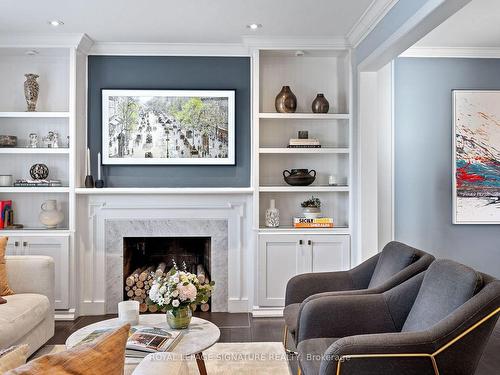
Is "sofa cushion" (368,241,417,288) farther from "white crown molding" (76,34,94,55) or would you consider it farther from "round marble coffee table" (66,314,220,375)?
"white crown molding" (76,34,94,55)

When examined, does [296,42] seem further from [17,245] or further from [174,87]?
[17,245]

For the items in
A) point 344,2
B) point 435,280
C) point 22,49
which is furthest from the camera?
point 22,49

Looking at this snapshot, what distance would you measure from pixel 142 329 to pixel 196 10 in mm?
2424

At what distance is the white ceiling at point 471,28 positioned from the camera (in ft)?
12.7

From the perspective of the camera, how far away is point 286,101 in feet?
16.1

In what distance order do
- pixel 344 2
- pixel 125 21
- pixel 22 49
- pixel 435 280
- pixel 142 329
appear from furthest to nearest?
pixel 22 49, pixel 125 21, pixel 344 2, pixel 142 329, pixel 435 280

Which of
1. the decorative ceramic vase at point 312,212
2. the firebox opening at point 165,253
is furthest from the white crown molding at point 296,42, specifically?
the firebox opening at point 165,253

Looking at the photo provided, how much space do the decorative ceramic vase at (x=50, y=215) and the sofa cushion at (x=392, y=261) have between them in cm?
292

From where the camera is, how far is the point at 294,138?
5.08 meters

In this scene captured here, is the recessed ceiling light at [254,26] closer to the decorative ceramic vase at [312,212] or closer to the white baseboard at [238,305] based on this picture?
the decorative ceramic vase at [312,212]

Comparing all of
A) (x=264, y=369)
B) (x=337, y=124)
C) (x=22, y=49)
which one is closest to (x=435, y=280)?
(x=264, y=369)

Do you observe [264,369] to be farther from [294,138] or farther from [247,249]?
[294,138]

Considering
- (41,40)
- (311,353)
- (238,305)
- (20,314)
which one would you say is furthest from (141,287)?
(311,353)

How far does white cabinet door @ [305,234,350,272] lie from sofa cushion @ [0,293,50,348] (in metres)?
2.32
